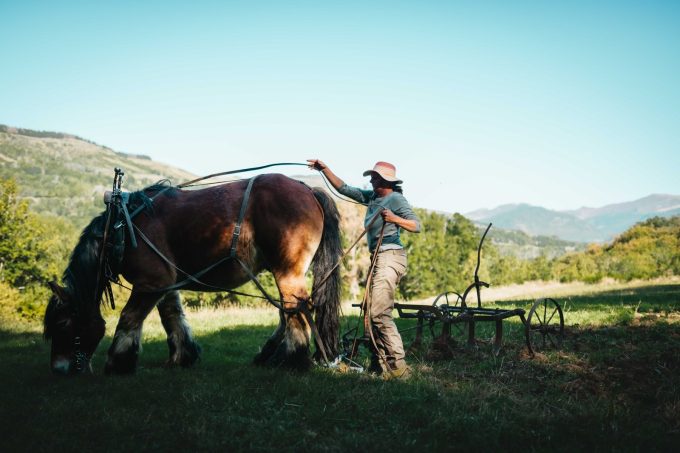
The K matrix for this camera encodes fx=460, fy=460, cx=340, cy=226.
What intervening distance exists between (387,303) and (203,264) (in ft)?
8.22

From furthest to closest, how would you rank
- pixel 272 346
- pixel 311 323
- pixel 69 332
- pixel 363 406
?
pixel 272 346 < pixel 69 332 < pixel 311 323 < pixel 363 406

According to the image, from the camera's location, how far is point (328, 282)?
625 centimetres

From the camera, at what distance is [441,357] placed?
7020 millimetres

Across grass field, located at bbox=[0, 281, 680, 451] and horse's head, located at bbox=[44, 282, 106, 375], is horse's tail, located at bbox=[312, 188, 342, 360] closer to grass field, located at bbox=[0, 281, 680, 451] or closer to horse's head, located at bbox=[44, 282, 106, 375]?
grass field, located at bbox=[0, 281, 680, 451]

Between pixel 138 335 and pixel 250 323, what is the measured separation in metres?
5.99

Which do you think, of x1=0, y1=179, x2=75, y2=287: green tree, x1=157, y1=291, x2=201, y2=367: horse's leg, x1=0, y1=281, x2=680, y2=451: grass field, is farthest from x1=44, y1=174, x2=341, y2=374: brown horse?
x1=0, y1=179, x2=75, y2=287: green tree

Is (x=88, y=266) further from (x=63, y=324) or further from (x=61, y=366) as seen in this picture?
(x=61, y=366)

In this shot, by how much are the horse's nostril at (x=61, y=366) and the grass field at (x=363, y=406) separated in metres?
0.11

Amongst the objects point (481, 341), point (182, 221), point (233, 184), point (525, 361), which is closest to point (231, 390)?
point (182, 221)

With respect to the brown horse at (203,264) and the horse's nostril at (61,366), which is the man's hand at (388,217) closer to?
the brown horse at (203,264)

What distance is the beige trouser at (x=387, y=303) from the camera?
19.0 feet

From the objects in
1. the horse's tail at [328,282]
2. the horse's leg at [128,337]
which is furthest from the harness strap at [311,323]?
the horse's leg at [128,337]

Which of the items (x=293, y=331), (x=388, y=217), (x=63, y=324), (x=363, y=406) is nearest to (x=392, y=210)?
(x=388, y=217)

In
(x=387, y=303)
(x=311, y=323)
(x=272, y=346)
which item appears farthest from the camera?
(x=272, y=346)
